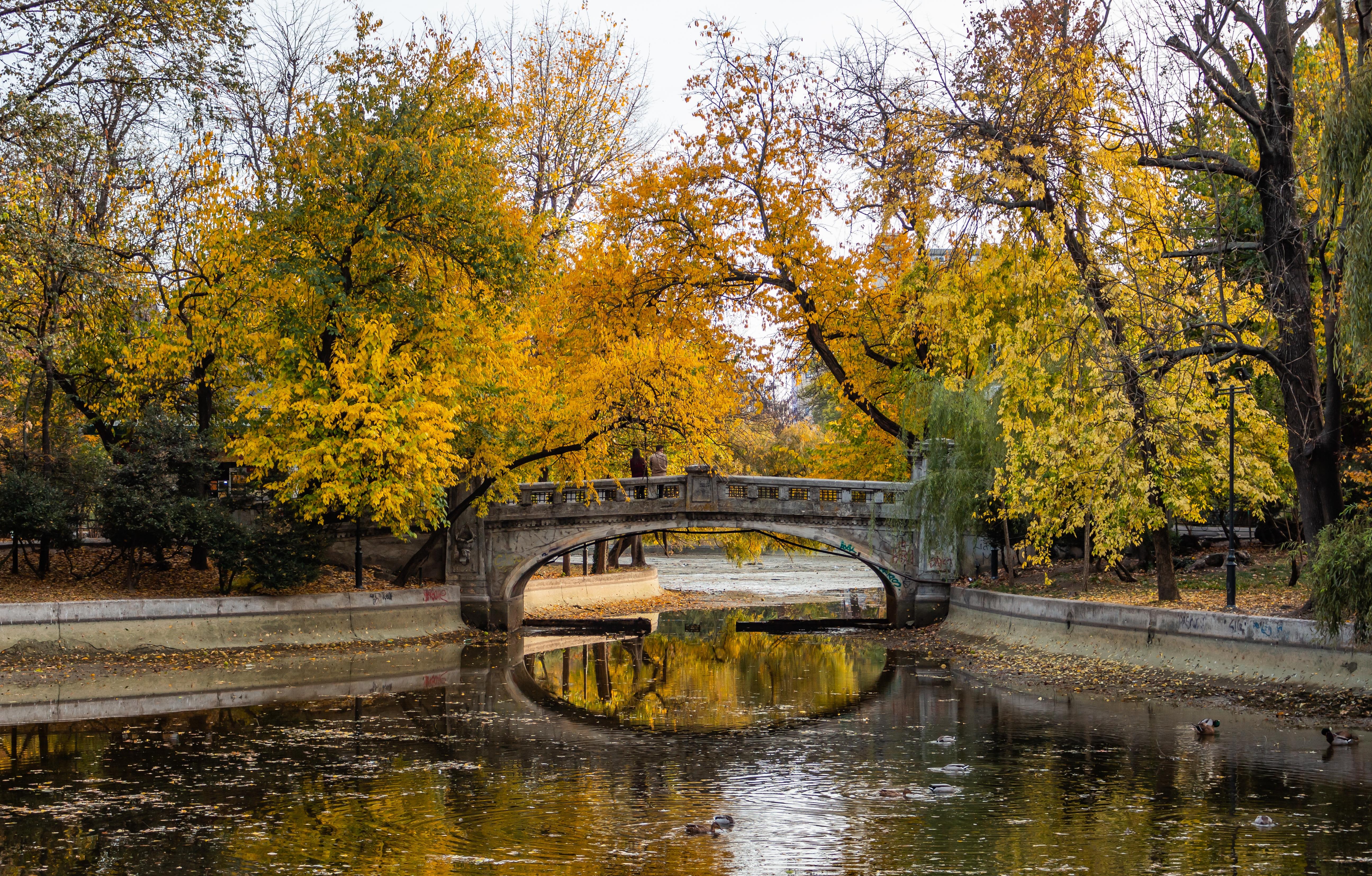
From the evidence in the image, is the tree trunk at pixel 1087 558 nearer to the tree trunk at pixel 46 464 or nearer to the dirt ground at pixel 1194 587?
the dirt ground at pixel 1194 587

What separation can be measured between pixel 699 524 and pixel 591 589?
10715 mm

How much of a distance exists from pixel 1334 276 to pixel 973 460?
13716mm

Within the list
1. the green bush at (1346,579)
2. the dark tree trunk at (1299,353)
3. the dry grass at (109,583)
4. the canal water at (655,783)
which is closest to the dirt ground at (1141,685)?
the canal water at (655,783)

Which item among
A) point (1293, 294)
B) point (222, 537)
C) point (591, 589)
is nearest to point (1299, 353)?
point (1293, 294)

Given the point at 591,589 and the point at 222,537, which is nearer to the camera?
the point at 222,537

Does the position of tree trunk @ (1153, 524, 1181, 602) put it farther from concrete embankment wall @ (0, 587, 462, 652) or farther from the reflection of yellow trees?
concrete embankment wall @ (0, 587, 462, 652)

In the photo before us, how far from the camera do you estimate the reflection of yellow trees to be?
20.1 m

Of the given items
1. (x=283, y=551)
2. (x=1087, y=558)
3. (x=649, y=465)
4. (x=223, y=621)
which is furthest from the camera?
(x=649, y=465)

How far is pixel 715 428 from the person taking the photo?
108 ft

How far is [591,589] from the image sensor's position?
43.6 metres

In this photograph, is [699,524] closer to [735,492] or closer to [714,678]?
[735,492]

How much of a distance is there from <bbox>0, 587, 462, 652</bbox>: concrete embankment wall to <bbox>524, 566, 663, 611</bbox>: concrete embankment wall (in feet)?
20.0

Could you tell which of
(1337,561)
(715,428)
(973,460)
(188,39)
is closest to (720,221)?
(715,428)

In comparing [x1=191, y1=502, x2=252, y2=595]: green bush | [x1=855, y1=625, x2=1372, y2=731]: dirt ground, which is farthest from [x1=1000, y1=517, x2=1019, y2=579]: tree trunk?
[x1=191, y1=502, x2=252, y2=595]: green bush
